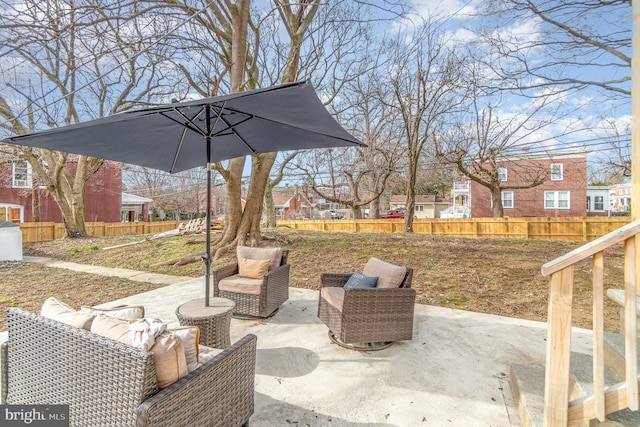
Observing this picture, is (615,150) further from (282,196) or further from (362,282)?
(282,196)

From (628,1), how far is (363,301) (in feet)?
17.5

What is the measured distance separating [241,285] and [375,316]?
173cm

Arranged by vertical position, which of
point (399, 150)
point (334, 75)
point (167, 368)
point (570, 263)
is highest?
point (334, 75)

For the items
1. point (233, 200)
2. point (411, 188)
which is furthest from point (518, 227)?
point (233, 200)

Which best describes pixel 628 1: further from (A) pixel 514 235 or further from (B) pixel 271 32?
(A) pixel 514 235

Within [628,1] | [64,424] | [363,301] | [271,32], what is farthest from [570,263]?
[271,32]

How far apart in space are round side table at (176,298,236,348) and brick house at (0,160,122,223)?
16.3m

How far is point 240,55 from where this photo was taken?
7.02 meters

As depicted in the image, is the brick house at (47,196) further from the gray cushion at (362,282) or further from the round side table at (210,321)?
the gray cushion at (362,282)

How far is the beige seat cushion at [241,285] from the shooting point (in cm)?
384

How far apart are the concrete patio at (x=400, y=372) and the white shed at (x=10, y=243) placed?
7.72 m

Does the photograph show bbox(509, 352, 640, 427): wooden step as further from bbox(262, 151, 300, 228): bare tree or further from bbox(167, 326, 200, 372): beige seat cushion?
bbox(262, 151, 300, 228): bare tree

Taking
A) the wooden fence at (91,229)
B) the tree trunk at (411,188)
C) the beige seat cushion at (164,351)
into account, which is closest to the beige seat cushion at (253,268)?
the beige seat cushion at (164,351)

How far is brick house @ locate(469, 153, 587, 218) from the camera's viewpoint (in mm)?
19891
